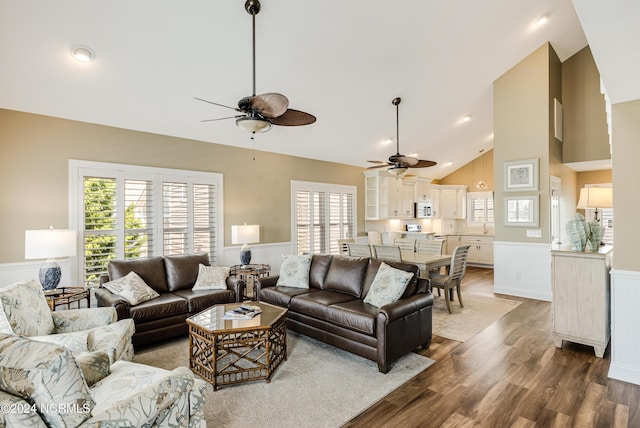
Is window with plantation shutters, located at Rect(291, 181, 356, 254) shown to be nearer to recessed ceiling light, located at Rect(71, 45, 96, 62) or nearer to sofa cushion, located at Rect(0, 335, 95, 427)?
recessed ceiling light, located at Rect(71, 45, 96, 62)

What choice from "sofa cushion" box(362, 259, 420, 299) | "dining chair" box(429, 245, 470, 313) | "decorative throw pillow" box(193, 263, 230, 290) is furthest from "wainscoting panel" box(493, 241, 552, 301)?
"decorative throw pillow" box(193, 263, 230, 290)

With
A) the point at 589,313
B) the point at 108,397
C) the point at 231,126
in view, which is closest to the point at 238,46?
the point at 231,126

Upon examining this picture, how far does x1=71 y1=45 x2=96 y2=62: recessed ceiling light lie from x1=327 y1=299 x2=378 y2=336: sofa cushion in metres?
3.74

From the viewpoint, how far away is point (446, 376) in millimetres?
3029

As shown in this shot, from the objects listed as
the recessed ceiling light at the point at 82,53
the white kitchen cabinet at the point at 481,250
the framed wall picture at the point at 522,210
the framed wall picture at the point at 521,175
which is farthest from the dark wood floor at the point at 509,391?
the white kitchen cabinet at the point at 481,250

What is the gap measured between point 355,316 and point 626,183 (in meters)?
2.74

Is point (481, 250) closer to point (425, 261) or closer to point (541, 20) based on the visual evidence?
point (425, 261)

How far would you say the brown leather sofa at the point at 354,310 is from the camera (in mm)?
3109

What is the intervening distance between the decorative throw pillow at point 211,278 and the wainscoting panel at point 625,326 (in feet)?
14.0

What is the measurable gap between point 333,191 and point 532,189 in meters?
4.07

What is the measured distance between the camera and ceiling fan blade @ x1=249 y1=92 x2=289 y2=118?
2.67m

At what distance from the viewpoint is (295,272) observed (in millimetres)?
4562

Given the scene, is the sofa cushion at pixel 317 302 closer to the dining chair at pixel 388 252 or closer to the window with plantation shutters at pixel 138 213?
the dining chair at pixel 388 252

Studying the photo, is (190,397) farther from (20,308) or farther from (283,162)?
(283,162)
